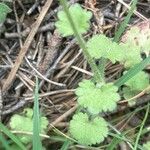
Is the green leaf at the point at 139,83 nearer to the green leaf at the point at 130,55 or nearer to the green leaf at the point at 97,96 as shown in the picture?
the green leaf at the point at 130,55

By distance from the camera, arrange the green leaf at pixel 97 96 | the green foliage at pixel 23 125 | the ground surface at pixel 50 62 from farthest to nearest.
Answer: the ground surface at pixel 50 62, the green foliage at pixel 23 125, the green leaf at pixel 97 96

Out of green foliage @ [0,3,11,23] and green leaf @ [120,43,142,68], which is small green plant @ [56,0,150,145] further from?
green foliage @ [0,3,11,23]

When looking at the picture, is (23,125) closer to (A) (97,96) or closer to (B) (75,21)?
(A) (97,96)

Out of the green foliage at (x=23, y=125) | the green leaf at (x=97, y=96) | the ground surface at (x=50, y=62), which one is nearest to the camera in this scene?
the green leaf at (x=97, y=96)

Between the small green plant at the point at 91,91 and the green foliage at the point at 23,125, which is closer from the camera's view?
the small green plant at the point at 91,91

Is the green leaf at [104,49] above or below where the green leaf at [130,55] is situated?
above

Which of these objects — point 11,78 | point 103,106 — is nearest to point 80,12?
point 103,106

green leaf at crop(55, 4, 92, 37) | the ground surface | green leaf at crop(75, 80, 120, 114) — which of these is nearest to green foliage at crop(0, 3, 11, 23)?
the ground surface

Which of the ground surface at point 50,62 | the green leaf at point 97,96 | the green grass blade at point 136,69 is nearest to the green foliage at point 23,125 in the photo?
the ground surface at point 50,62
